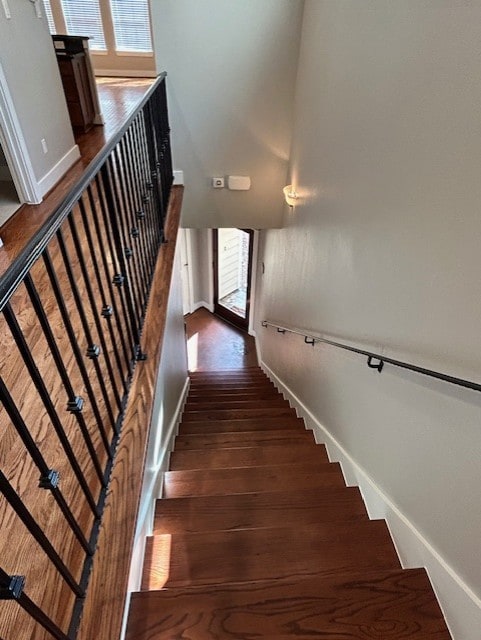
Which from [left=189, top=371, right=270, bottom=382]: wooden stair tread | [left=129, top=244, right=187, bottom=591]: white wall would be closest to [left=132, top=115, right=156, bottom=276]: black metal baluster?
[left=129, top=244, right=187, bottom=591]: white wall

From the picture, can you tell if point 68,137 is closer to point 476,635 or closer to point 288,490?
point 288,490

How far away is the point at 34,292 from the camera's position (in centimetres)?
85

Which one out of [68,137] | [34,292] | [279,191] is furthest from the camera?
[279,191]

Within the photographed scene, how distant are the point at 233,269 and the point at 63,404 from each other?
640cm

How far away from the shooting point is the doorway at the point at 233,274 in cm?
722

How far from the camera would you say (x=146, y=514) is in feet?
5.79

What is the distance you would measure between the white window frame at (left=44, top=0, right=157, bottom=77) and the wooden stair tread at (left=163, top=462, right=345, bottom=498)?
6.59 m

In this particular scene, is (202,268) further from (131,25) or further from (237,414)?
(237,414)

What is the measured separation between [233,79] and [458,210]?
10.8ft

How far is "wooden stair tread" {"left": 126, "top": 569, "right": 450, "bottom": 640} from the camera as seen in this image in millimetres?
1301

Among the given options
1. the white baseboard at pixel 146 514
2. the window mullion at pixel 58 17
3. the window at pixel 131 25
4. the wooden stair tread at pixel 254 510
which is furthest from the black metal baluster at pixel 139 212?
the window mullion at pixel 58 17

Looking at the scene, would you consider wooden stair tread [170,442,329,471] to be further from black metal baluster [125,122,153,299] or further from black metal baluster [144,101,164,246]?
black metal baluster [144,101,164,246]

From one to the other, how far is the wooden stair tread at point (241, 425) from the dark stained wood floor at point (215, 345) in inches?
130

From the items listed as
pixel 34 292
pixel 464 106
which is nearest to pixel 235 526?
pixel 34 292
